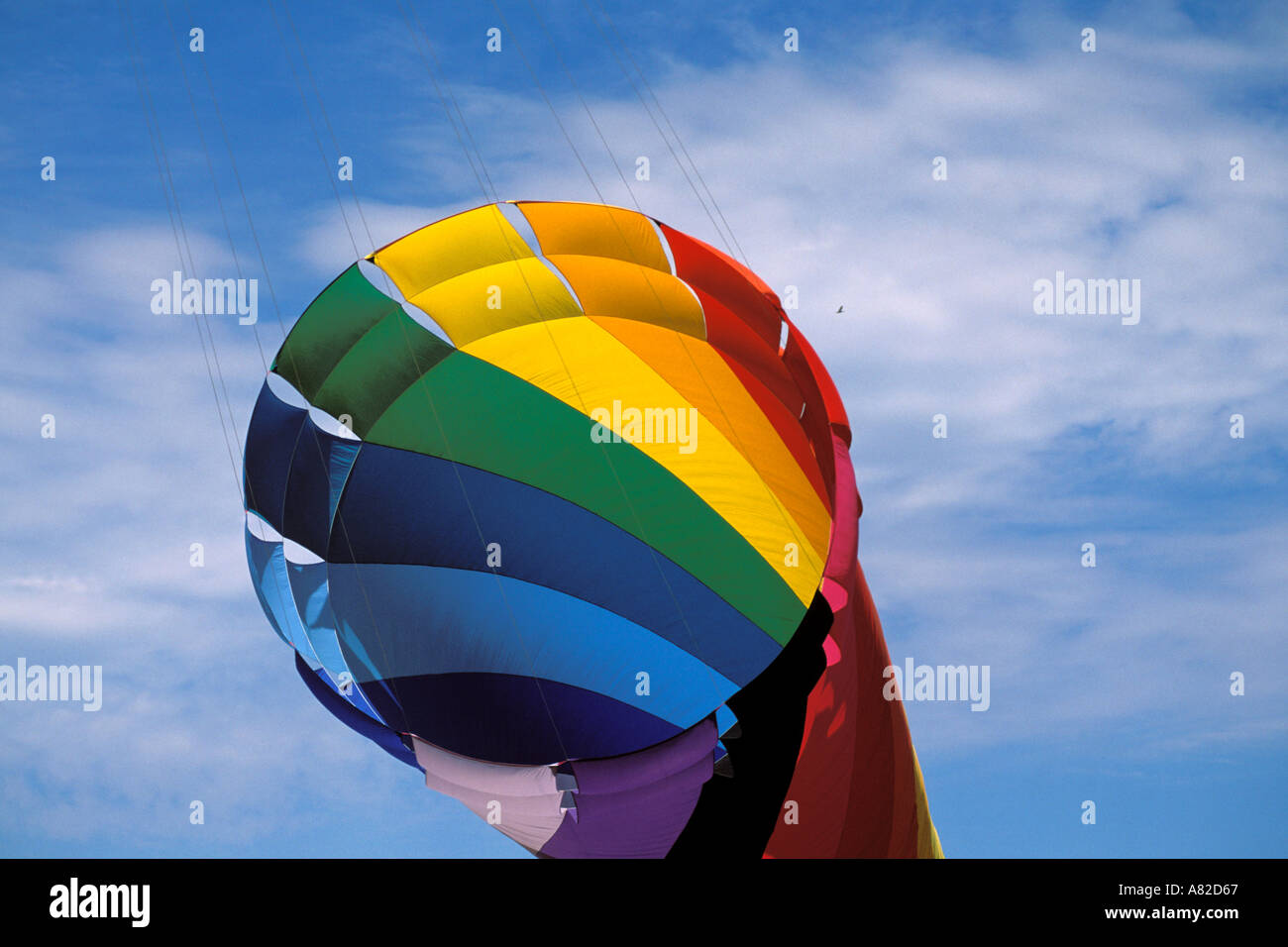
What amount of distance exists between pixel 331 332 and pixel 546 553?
2649 mm

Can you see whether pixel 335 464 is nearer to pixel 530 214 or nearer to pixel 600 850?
pixel 530 214

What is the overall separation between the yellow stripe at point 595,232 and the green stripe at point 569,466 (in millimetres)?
1434

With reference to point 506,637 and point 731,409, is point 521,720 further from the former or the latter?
point 731,409

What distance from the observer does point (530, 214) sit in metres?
11.0

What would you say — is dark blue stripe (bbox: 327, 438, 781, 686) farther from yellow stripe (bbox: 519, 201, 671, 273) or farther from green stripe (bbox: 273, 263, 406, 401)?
yellow stripe (bbox: 519, 201, 671, 273)

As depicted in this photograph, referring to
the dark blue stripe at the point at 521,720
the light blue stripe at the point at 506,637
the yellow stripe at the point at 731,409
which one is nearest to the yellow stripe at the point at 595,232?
the yellow stripe at the point at 731,409

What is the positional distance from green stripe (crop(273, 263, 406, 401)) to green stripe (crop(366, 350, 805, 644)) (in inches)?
25.7

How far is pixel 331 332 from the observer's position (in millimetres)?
10477

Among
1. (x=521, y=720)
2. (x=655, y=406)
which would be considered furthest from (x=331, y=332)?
(x=521, y=720)

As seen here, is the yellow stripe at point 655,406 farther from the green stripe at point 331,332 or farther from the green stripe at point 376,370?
the green stripe at point 331,332

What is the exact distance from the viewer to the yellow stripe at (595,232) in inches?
433

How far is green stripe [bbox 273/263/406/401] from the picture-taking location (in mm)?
10453

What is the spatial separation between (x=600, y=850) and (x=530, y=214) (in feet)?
18.3
